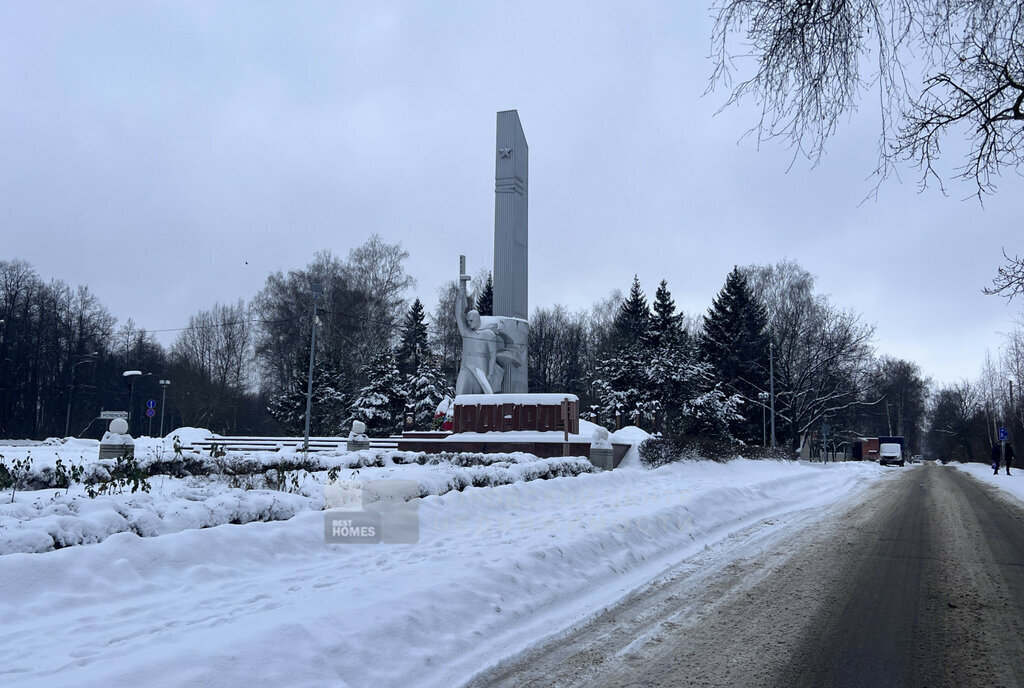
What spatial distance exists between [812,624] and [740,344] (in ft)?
143

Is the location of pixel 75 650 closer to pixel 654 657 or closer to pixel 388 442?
pixel 654 657

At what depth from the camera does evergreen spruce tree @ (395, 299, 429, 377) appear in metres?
47.9

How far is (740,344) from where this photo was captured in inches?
1848

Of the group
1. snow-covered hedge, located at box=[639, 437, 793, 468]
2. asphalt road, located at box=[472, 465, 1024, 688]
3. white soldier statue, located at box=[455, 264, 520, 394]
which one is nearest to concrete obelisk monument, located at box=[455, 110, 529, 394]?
white soldier statue, located at box=[455, 264, 520, 394]

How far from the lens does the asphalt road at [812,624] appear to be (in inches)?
176

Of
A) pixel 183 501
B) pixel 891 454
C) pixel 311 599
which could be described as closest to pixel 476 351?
pixel 183 501

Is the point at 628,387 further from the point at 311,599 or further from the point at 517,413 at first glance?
the point at 311,599

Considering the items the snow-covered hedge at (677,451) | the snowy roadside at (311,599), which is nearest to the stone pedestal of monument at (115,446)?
the snowy roadside at (311,599)

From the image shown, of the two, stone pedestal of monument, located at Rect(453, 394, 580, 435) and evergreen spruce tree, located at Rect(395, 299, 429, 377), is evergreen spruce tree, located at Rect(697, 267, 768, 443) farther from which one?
stone pedestal of monument, located at Rect(453, 394, 580, 435)

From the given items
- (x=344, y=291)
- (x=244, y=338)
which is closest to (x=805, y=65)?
(x=344, y=291)

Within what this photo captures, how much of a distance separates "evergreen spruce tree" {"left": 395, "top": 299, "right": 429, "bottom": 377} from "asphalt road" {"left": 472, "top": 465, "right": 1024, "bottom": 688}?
39.5 metres

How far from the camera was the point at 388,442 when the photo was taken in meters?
28.8

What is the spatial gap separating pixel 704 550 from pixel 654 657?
4.70m

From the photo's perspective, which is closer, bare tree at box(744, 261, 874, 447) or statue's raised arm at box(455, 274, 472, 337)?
statue's raised arm at box(455, 274, 472, 337)
